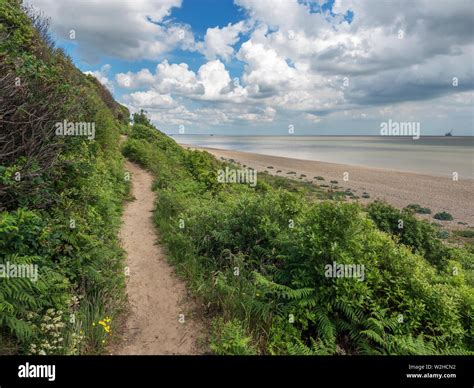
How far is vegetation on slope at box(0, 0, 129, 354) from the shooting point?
12.3 feet

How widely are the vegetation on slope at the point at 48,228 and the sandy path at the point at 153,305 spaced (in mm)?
438

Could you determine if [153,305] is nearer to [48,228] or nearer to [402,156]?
[48,228]

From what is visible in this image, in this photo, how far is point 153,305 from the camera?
550 cm

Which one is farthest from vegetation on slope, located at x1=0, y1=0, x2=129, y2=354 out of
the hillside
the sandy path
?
the sandy path

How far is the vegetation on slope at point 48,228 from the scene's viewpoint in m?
3.76

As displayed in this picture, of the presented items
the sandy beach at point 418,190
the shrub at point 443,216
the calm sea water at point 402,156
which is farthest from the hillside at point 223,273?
the calm sea water at point 402,156

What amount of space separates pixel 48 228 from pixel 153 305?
2433mm

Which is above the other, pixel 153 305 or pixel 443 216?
pixel 153 305

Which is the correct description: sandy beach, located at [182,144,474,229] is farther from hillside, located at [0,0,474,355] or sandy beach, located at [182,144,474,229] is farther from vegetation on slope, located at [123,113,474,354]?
hillside, located at [0,0,474,355]

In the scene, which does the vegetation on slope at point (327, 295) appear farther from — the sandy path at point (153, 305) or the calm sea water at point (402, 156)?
the calm sea water at point (402, 156)

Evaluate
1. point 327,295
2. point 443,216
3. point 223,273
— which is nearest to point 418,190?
point 443,216

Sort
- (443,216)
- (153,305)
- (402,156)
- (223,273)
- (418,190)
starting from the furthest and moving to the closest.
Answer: (402,156) < (418,190) < (443,216) < (223,273) < (153,305)
